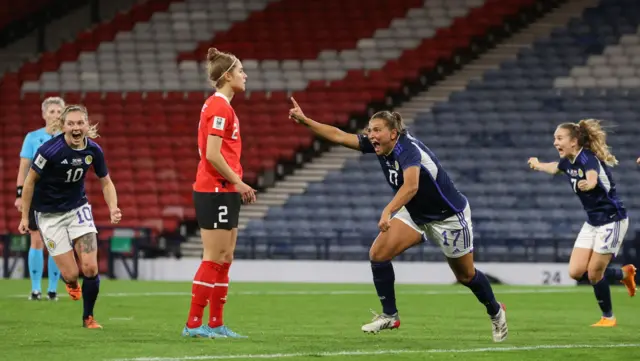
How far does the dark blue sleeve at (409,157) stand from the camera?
9719 millimetres

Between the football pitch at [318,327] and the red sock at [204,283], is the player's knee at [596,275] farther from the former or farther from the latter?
the red sock at [204,283]

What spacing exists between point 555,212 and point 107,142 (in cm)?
957

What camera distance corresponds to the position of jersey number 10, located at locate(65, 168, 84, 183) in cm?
1120

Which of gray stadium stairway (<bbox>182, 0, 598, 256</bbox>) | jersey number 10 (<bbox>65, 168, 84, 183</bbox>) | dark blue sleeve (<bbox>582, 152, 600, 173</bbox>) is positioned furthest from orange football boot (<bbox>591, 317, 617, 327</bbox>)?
gray stadium stairway (<bbox>182, 0, 598, 256</bbox>)

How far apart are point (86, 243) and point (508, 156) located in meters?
15.2

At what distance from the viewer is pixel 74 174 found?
11.2m

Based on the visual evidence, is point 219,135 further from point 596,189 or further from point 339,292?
point 339,292

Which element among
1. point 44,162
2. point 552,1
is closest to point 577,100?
point 552,1

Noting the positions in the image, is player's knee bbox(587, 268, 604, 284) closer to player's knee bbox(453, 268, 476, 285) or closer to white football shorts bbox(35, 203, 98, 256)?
player's knee bbox(453, 268, 476, 285)

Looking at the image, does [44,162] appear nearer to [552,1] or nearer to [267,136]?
[267,136]

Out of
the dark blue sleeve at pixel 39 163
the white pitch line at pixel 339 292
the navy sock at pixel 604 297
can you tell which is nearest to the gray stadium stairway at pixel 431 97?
the white pitch line at pixel 339 292

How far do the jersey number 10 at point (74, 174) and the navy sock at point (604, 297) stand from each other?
5076mm

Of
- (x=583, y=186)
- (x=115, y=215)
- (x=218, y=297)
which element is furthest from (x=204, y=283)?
(x=583, y=186)

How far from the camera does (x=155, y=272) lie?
74.1ft
